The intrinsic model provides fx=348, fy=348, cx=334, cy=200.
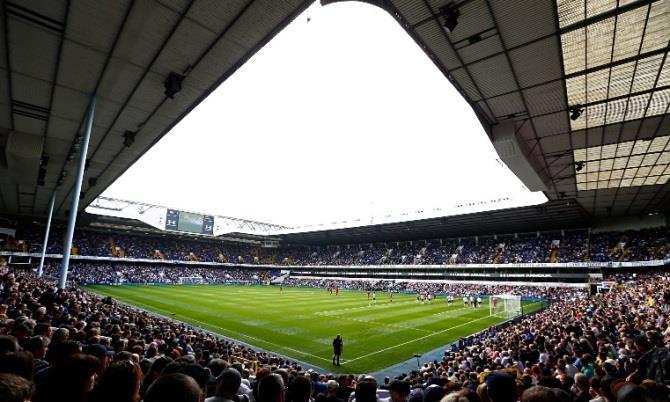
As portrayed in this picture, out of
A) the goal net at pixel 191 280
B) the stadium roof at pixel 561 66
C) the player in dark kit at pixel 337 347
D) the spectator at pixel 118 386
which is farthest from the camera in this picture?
the goal net at pixel 191 280

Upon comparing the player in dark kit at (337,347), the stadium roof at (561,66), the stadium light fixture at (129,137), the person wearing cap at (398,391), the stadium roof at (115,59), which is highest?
the stadium roof at (561,66)

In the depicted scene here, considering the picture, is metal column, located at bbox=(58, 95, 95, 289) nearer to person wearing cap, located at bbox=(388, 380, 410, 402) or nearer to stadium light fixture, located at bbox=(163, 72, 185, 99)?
stadium light fixture, located at bbox=(163, 72, 185, 99)

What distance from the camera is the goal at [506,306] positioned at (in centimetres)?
2916

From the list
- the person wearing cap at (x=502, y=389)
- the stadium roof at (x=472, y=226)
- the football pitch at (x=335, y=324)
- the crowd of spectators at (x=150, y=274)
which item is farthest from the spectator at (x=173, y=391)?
the crowd of spectators at (x=150, y=274)

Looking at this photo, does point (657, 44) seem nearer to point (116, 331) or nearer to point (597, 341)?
point (597, 341)

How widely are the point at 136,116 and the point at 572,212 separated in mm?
39910

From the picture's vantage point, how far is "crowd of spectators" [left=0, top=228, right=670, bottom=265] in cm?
3900

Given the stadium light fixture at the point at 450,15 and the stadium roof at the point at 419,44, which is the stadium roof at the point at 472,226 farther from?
the stadium light fixture at the point at 450,15

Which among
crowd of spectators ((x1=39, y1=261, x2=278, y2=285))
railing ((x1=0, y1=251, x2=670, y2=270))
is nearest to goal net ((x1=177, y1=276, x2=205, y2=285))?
crowd of spectators ((x1=39, y1=261, x2=278, y2=285))

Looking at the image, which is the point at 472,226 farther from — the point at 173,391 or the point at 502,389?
the point at 173,391

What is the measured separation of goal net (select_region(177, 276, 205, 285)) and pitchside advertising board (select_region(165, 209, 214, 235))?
25.8ft

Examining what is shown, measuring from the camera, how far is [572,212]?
3622 centimetres

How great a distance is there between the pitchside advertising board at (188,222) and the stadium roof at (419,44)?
44.2 meters

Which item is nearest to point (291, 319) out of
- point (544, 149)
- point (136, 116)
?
point (136, 116)
